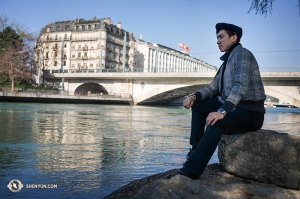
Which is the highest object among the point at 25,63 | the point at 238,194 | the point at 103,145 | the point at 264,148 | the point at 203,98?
the point at 25,63

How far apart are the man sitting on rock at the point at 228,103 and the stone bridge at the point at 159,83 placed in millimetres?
27127

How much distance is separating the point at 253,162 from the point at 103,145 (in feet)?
13.3

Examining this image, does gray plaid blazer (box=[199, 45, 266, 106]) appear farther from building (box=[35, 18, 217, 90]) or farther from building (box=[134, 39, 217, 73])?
building (box=[35, 18, 217, 90])

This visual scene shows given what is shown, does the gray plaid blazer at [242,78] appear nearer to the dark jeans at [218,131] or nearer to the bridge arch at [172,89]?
the dark jeans at [218,131]

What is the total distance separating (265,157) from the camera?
250 centimetres

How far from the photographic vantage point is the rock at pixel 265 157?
7.93 ft

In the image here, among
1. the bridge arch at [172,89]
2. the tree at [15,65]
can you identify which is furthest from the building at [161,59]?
the tree at [15,65]

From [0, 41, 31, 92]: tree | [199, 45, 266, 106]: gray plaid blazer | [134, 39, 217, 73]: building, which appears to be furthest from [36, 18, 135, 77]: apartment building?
[199, 45, 266, 106]: gray plaid blazer

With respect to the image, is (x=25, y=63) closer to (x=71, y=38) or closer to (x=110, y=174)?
(x=71, y=38)

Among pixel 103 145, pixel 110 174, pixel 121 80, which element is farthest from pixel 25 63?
pixel 110 174

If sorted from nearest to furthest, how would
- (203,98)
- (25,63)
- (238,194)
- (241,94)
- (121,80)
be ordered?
1. (238,194)
2. (241,94)
3. (203,98)
4. (25,63)
5. (121,80)

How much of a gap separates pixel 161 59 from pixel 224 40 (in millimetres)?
78162

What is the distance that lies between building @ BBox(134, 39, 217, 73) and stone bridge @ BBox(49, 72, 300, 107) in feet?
46.1

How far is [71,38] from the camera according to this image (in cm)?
6088
